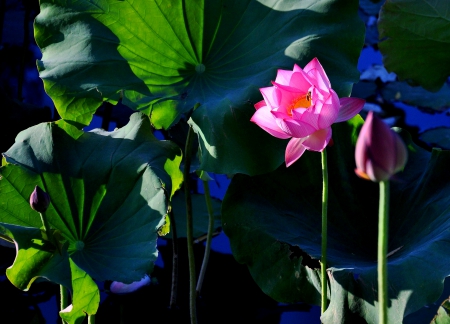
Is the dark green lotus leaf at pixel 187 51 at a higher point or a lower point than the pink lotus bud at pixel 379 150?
higher

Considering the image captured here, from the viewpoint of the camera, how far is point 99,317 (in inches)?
66.4

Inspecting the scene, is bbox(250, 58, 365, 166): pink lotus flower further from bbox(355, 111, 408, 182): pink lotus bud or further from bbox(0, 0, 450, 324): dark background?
bbox(0, 0, 450, 324): dark background

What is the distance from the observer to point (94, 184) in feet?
4.50

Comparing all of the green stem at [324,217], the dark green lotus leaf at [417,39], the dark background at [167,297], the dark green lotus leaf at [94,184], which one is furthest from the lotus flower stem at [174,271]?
the dark green lotus leaf at [417,39]

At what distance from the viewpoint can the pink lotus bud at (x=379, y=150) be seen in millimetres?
622

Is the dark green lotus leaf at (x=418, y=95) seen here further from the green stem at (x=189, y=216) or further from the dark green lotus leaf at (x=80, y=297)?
the dark green lotus leaf at (x=80, y=297)

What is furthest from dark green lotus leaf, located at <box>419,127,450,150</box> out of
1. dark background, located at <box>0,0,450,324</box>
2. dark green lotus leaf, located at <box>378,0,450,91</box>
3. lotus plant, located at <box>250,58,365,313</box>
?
lotus plant, located at <box>250,58,365,313</box>

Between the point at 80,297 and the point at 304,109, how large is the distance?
0.61 m

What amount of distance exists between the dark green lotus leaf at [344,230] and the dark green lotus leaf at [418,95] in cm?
125

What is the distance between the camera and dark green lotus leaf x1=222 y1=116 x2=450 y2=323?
116 cm

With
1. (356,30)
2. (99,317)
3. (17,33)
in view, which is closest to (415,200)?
(356,30)

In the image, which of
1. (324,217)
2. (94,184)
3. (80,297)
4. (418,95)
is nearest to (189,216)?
(94,184)

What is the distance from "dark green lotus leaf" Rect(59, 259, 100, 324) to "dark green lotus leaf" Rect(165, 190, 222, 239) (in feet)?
2.43

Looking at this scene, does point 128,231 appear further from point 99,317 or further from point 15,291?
point 15,291
